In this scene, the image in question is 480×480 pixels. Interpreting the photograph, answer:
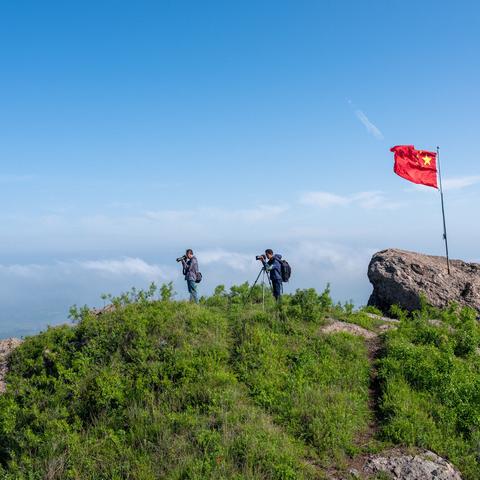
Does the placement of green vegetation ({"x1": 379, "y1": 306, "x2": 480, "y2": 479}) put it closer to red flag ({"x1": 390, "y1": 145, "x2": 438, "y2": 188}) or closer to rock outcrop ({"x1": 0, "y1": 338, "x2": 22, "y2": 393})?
red flag ({"x1": 390, "y1": 145, "x2": 438, "y2": 188})

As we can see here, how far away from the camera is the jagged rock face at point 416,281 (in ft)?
75.4

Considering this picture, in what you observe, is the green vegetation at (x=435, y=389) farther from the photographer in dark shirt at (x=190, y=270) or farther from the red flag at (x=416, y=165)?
the photographer in dark shirt at (x=190, y=270)

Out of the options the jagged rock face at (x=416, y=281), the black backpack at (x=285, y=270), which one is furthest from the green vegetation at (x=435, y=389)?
the black backpack at (x=285, y=270)

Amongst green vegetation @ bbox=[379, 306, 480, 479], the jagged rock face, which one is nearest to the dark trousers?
A: green vegetation @ bbox=[379, 306, 480, 479]

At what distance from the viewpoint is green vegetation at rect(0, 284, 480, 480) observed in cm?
1104

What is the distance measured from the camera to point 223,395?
12.8 metres

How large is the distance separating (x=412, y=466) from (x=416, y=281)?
13915 mm

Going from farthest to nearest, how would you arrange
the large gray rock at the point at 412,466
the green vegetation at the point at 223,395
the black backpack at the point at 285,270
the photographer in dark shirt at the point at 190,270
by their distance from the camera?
1. the photographer in dark shirt at the point at 190,270
2. the black backpack at the point at 285,270
3. the green vegetation at the point at 223,395
4. the large gray rock at the point at 412,466

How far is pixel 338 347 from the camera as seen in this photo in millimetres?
16547

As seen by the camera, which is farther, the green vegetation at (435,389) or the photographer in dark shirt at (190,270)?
the photographer in dark shirt at (190,270)

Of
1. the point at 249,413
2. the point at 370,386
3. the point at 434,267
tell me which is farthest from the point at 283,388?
the point at 434,267

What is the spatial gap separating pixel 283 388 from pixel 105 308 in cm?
1030

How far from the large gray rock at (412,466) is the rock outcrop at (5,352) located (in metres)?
12.7

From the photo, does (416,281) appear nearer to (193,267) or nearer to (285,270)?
(285,270)
